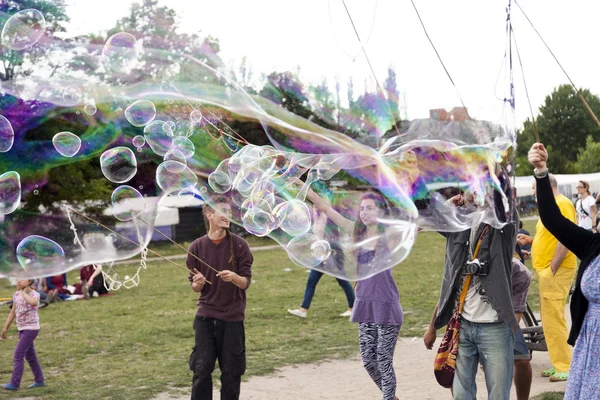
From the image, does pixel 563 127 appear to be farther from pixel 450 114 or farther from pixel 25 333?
pixel 450 114

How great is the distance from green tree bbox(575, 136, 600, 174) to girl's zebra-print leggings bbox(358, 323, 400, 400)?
52386mm

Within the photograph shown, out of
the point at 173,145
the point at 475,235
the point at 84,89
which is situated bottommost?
the point at 475,235

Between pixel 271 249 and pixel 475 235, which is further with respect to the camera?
pixel 271 249

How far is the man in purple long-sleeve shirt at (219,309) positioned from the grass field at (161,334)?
139 centimetres

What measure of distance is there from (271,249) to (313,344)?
61.5 feet

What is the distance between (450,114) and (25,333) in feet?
15.1

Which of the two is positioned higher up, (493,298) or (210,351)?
(493,298)

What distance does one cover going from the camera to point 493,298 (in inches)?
176

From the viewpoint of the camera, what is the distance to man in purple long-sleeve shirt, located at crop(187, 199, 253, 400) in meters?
5.48

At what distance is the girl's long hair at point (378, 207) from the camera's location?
5242mm

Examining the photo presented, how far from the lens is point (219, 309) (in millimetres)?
5520

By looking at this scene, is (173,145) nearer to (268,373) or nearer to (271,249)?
(268,373)

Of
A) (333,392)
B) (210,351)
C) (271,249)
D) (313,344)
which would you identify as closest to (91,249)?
(210,351)

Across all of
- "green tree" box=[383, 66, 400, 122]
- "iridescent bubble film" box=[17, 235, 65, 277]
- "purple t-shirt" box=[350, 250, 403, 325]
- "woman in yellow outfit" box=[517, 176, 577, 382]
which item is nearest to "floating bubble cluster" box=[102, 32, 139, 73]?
"iridescent bubble film" box=[17, 235, 65, 277]
